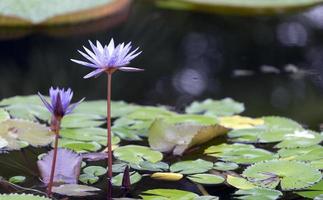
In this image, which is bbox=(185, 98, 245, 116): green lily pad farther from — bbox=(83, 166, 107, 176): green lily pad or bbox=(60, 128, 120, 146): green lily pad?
bbox=(83, 166, 107, 176): green lily pad

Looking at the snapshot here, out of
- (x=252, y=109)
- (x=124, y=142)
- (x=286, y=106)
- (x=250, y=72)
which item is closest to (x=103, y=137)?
(x=124, y=142)

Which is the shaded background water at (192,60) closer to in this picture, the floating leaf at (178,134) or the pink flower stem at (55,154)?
the floating leaf at (178,134)

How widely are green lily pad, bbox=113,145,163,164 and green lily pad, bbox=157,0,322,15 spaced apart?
1.92 m

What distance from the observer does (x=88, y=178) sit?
42.9 inches

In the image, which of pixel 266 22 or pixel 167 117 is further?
pixel 266 22

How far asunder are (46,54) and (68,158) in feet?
4.02

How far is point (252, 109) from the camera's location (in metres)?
1.66

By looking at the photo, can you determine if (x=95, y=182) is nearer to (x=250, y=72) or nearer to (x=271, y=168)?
(x=271, y=168)

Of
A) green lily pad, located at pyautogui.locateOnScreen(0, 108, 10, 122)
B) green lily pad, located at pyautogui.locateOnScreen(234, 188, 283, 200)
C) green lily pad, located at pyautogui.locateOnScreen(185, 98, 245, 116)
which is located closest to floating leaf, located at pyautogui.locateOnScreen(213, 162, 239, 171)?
green lily pad, located at pyautogui.locateOnScreen(234, 188, 283, 200)

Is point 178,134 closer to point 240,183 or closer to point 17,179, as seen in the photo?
point 240,183

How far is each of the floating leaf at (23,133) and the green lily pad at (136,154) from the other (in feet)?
0.55

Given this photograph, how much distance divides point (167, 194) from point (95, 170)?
17cm

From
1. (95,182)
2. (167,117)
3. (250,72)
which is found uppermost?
(250,72)

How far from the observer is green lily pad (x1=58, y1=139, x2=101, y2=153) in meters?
1.24
